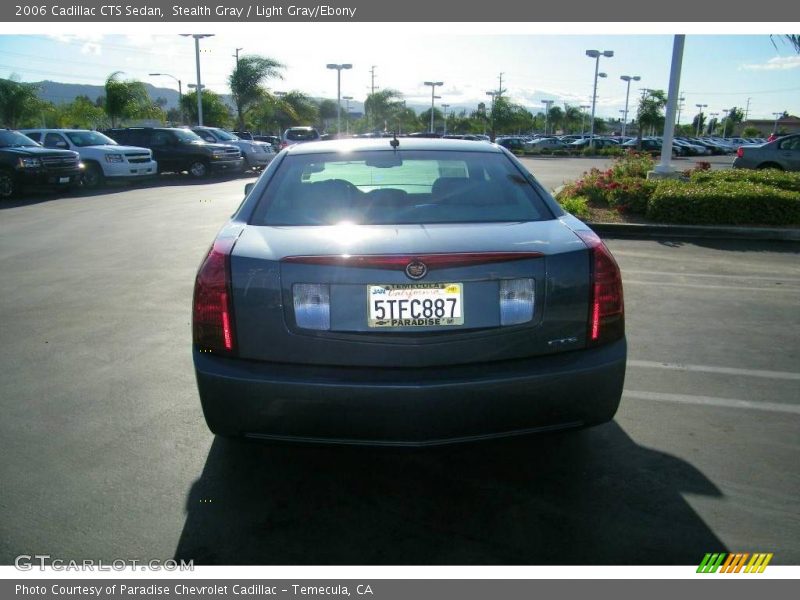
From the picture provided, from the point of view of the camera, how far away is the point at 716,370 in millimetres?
4680

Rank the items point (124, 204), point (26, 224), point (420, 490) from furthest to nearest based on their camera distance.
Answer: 1. point (124, 204)
2. point (26, 224)
3. point (420, 490)

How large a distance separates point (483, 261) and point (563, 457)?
129cm

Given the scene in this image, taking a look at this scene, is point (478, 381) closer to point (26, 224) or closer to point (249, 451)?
point (249, 451)

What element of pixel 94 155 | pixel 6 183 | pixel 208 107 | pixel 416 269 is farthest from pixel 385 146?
pixel 208 107

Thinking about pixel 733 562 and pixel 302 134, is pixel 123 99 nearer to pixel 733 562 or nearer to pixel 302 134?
pixel 302 134

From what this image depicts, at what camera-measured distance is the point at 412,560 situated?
2580 mm

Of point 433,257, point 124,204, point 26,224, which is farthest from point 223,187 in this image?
point 433,257

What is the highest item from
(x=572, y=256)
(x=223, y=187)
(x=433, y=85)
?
(x=433, y=85)

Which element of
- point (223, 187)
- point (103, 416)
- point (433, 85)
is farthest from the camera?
point (433, 85)

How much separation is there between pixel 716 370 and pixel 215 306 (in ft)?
11.6

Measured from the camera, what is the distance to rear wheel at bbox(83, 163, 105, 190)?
1922cm

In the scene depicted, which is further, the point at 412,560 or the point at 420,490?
the point at 420,490

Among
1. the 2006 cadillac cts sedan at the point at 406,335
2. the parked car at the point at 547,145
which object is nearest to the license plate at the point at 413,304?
Answer: the 2006 cadillac cts sedan at the point at 406,335

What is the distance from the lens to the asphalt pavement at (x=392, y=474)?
8.79ft
